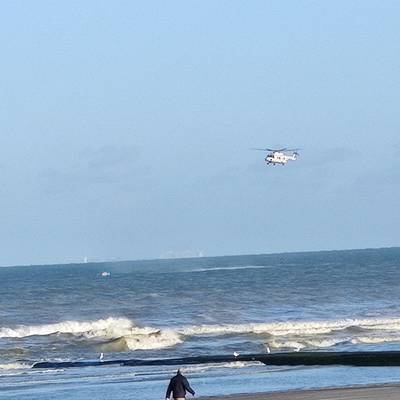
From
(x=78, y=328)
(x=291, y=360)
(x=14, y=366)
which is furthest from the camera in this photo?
(x=78, y=328)

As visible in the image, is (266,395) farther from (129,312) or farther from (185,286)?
(185,286)

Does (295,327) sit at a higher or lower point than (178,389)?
higher

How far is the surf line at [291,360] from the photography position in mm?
44091

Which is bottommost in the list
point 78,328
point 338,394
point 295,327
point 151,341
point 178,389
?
point 338,394

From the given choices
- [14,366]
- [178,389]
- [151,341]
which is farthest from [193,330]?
[178,389]

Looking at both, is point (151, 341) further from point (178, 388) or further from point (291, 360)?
point (178, 388)

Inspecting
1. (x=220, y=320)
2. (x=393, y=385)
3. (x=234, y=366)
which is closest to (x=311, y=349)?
(x=234, y=366)

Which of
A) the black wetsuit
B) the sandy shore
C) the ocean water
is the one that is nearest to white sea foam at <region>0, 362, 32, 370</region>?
the ocean water

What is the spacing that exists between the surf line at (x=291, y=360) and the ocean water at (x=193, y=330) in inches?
32.7

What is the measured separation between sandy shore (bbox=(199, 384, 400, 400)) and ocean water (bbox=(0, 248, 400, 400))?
207 cm

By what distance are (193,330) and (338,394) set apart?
34183mm

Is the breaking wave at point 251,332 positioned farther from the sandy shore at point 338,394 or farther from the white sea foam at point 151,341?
the sandy shore at point 338,394

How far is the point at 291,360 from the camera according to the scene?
1793 inches

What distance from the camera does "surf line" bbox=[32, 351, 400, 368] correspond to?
44.1 metres
